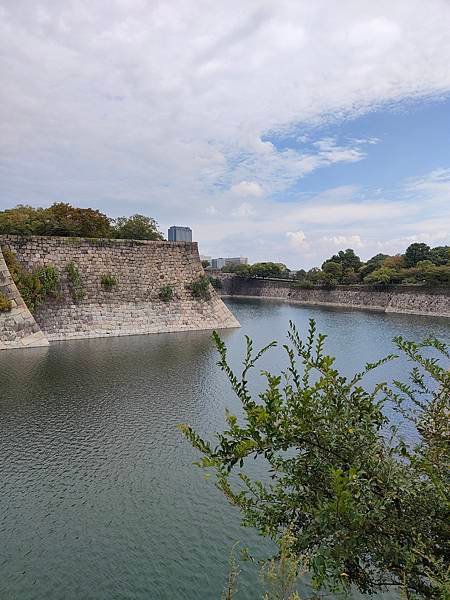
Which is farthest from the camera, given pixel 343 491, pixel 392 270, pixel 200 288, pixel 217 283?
pixel 217 283

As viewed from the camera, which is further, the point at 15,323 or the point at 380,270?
the point at 380,270

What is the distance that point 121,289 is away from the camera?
84.6 ft

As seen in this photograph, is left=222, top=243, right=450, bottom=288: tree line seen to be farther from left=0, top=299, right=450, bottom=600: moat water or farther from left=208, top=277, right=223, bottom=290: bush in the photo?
left=0, top=299, right=450, bottom=600: moat water

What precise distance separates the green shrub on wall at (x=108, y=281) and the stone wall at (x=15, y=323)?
486cm

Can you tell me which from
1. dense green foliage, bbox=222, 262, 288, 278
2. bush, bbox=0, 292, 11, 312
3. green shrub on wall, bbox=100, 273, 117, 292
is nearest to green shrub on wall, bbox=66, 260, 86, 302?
green shrub on wall, bbox=100, 273, 117, 292

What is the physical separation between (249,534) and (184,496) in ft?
5.12

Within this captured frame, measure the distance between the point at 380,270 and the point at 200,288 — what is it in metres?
33.1

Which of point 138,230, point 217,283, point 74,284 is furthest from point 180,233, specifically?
point 74,284

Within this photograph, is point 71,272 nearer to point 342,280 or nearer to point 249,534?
point 249,534

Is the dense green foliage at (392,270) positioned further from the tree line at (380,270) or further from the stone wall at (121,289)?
the stone wall at (121,289)

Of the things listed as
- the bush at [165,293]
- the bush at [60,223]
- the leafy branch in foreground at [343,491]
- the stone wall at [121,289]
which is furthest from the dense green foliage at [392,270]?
the leafy branch in foreground at [343,491]

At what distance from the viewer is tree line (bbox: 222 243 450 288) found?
48116 millimetres

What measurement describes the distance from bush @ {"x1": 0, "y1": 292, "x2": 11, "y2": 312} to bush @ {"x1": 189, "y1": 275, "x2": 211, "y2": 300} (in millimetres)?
10969

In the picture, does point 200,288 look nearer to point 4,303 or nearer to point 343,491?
point 4,303
